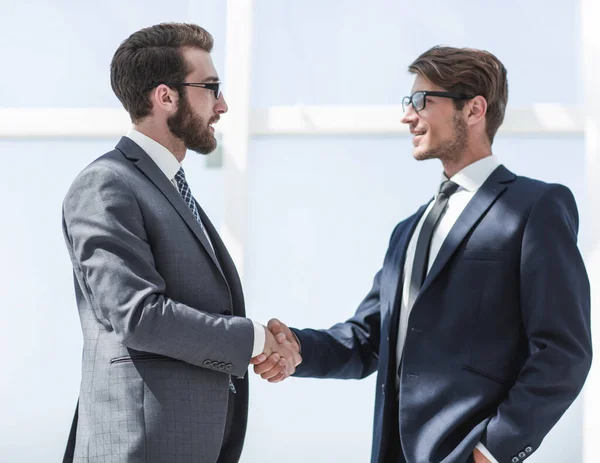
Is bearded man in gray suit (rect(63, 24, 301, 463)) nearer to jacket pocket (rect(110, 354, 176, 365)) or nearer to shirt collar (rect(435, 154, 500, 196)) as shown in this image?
jacket pocket (rect(110, 354, 176, 365))

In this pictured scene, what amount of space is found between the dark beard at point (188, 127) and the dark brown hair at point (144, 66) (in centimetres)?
8

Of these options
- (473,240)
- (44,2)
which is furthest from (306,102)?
(473,240)

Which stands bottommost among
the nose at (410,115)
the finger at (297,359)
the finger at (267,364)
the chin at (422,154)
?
the finger at (297,359)

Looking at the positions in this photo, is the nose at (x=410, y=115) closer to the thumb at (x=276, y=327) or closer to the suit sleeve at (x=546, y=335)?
the suit sleeve at (x=546, y=335)

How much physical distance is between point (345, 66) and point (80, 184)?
6.74 ft

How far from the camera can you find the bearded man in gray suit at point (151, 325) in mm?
1959

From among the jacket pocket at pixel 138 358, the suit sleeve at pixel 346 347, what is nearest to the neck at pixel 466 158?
the suit sleeve at pixel 346 347

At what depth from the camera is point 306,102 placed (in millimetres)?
3865

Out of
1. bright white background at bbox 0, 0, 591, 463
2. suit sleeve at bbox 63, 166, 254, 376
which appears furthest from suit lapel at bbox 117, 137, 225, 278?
bright white background at bbox 0, 0, 591, 463

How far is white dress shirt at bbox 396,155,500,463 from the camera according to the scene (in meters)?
2.42

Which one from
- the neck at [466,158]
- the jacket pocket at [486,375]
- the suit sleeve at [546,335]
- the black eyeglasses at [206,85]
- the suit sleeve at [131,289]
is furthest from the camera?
the neck at [466,158]

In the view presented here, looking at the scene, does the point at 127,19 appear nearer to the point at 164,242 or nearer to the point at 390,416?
the point at 164,242

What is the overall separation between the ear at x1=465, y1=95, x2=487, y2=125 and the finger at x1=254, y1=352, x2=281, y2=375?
979 millimetres

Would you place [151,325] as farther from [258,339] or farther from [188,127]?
[188,127]
